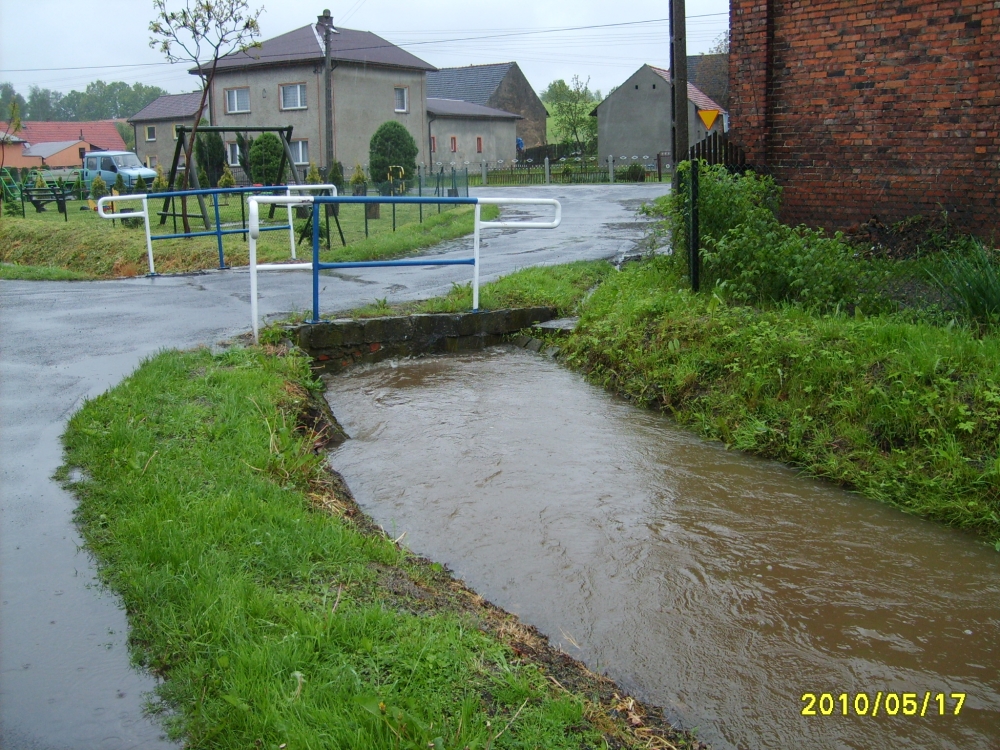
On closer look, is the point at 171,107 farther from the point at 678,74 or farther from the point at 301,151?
the point at 678,74

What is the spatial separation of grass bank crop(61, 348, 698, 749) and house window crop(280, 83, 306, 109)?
39915mm

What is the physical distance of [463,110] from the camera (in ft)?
177

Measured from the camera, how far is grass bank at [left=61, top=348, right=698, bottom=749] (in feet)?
9.45

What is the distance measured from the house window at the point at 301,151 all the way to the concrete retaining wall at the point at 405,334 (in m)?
35.9

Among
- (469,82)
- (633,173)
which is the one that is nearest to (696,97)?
(633,173)

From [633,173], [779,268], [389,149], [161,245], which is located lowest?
[779,268]

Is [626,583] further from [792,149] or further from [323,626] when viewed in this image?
[792,149]

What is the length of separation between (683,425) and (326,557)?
3961mm

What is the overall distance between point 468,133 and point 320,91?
47.0 ft

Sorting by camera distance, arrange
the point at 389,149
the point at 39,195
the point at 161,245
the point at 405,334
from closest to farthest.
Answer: the point at 405,334 → the point at 161,245 → the point at 39,195 → the point at 389,149

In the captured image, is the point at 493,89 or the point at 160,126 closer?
the point at 160,126

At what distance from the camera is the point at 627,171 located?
40.0m

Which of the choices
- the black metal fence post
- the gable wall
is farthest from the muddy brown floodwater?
the gable wall

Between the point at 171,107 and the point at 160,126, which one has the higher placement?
the point at 171,107
